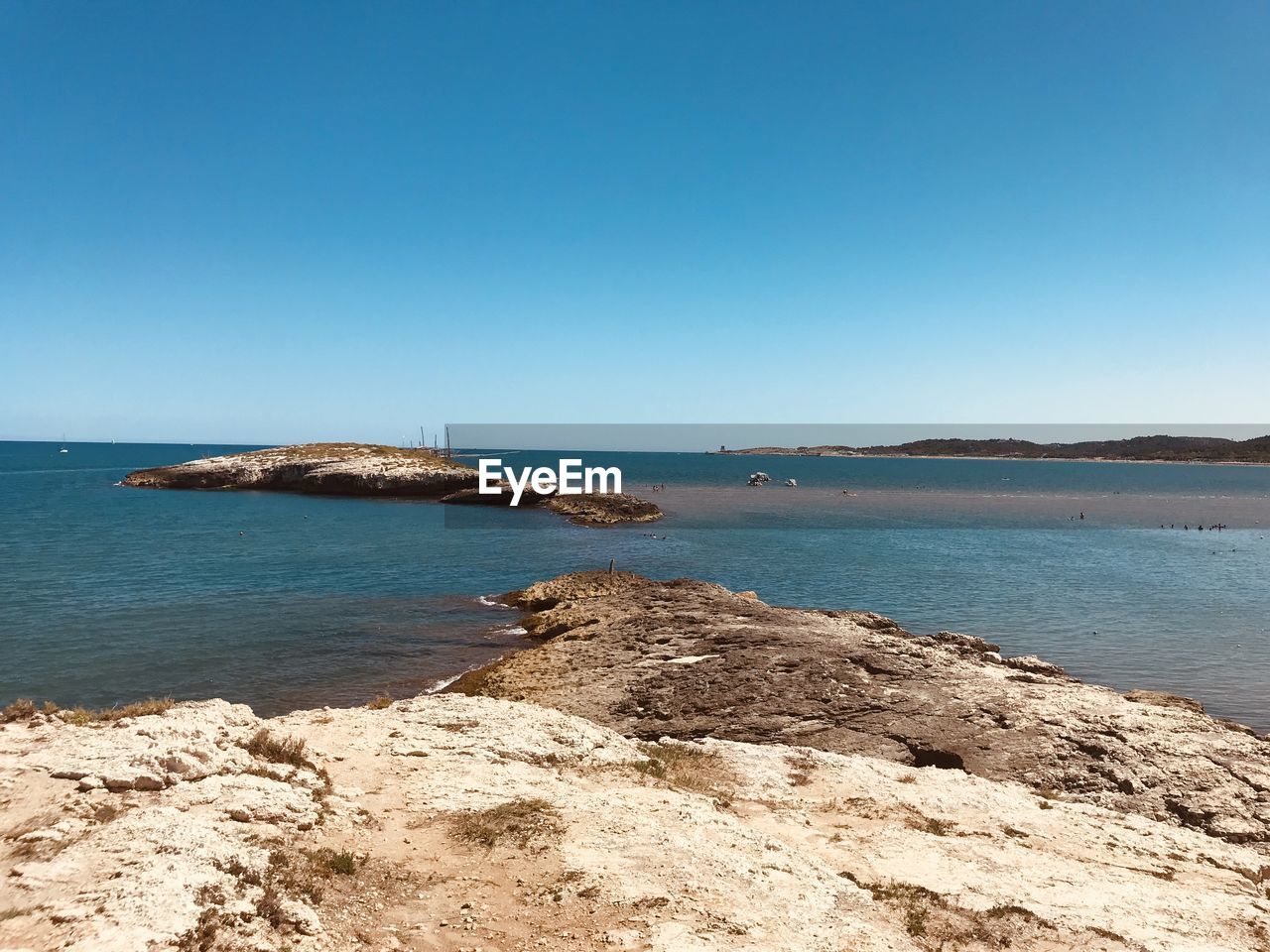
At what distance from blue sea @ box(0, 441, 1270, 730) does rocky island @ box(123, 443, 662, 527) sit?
6.96 metres

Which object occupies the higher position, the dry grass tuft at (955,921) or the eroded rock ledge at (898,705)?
the dry grass tuft at (955,921)

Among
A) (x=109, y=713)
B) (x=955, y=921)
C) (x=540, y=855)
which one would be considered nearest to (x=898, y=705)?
(x=955, y=921)

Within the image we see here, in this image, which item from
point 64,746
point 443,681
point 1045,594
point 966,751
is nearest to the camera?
point 64,746

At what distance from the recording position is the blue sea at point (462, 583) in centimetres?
2619

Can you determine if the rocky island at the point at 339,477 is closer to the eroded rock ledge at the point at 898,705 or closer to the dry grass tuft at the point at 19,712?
the eroded rock ledge at the point at 898,705

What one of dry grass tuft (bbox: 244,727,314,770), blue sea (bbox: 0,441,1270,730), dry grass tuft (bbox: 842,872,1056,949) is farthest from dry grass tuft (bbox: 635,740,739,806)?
blue sea (bbox: 0,441,1270,730)

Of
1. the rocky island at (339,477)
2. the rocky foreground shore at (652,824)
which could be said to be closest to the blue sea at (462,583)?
the rocky island at (339,477)

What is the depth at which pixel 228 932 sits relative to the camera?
741 cm

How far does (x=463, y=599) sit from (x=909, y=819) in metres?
29.7

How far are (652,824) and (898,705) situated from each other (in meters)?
11.1

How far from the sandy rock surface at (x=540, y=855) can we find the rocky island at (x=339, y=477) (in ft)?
249

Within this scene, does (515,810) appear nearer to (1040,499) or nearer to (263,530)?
(263,530)

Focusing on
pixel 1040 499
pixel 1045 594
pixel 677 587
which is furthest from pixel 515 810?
pixel 1040 499

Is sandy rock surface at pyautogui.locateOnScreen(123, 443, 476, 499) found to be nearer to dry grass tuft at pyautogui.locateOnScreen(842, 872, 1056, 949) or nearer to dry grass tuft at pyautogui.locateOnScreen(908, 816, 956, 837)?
dry grass tuft at pyautogui.locateOnScreen(908, 816, 956, 837)
